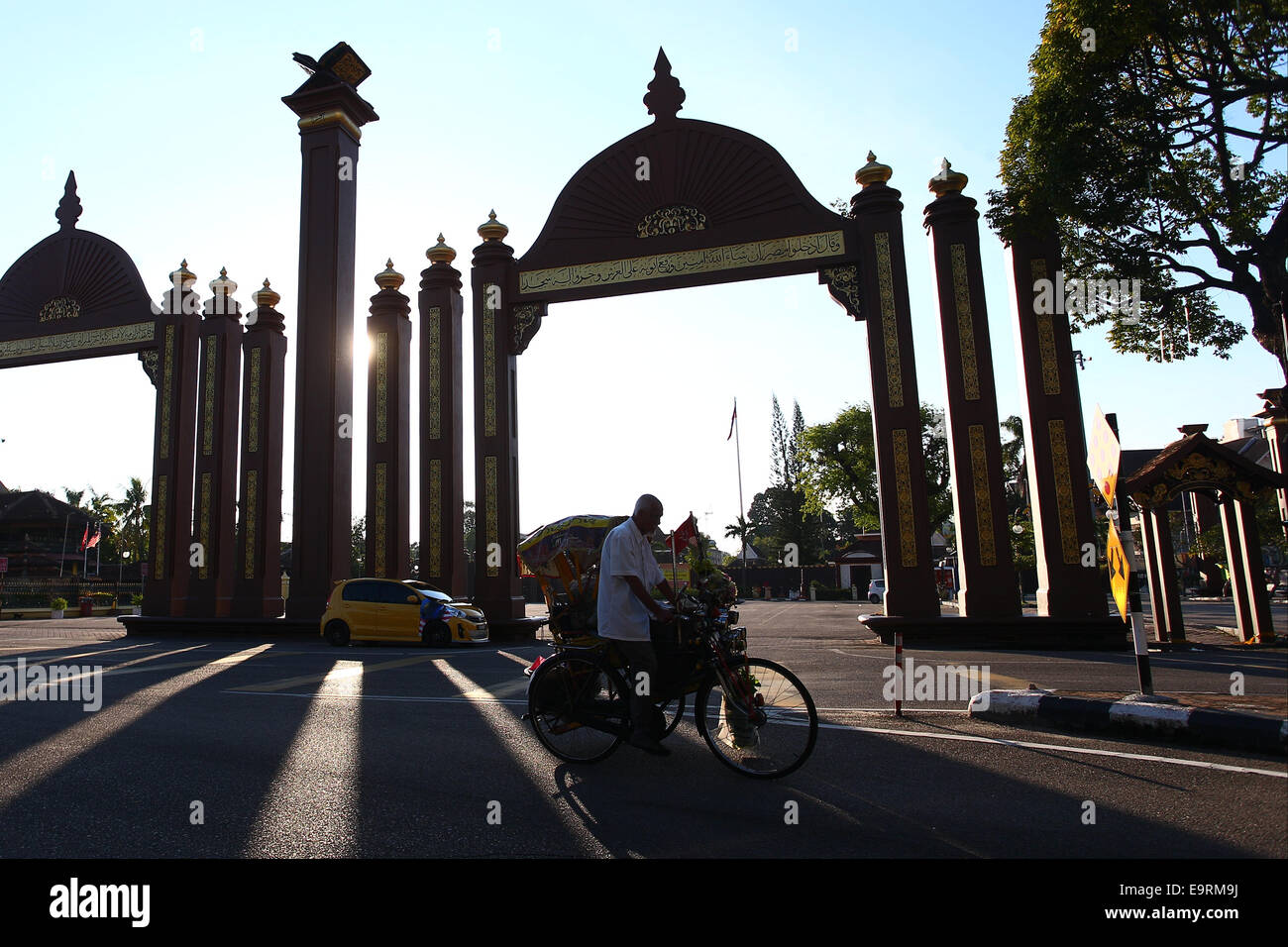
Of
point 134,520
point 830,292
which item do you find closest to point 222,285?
point 830,292

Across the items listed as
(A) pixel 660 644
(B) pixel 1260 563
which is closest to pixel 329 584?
(A) pixel 660 644

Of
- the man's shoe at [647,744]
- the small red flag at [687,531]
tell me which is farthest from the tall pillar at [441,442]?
the man's shoe at [647,744]

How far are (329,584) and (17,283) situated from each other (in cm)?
1562

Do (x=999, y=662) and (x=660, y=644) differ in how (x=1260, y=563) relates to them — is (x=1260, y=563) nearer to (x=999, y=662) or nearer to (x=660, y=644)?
(x=999, y=662)

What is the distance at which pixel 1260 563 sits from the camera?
13.5 metres

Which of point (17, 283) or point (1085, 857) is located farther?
point (17, 283)

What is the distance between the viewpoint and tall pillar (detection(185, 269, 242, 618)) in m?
21.4

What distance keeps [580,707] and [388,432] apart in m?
17.3

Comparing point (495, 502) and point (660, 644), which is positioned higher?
point (495, 502)

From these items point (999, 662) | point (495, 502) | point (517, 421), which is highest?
point (517, 421)

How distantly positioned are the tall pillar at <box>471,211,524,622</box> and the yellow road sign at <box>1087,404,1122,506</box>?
13.1 m

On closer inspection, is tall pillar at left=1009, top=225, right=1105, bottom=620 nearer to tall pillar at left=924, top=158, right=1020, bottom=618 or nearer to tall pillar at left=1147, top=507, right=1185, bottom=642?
tall pillar at left=924, top=158, right=1020, bottom=618

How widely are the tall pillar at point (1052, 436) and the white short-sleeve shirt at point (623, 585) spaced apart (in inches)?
459

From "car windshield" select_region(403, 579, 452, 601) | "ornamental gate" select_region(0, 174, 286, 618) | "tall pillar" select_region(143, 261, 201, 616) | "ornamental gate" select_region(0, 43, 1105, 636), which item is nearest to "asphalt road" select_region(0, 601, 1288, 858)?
"ornamental gate" select_region(0, 43, 1105, 636)
